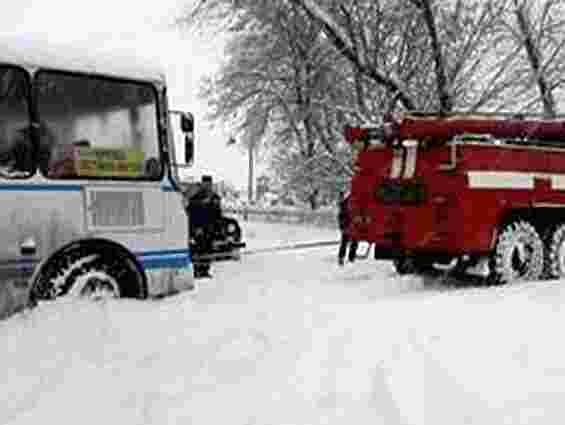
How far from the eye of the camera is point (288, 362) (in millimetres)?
4266

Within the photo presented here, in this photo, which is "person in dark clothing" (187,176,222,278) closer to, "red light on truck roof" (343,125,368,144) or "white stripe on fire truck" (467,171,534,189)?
"red light on truck roof" (343,125,368,144)

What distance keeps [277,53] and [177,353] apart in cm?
2040

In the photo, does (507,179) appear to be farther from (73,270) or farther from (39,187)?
(39,187)

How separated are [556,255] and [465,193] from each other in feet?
7.03

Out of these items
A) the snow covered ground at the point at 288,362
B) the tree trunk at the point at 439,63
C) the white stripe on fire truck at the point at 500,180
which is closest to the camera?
the snow covered ground at the point at 288,362

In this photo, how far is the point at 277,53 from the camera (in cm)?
2359

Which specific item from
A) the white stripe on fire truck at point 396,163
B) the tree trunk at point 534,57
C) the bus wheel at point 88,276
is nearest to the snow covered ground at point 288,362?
the bus wheel at point 88,276

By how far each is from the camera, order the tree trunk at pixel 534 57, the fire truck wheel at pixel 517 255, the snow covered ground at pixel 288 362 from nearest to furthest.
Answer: the snow covered ground at pixel 288 362 < the fire truck wheel at pixel 517 255 < the tree trunk at pixel 534 57

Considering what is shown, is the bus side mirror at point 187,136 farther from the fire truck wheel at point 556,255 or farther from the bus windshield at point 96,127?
the fire truck wheel at point 556,255

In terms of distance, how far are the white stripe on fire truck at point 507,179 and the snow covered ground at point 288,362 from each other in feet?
5.39

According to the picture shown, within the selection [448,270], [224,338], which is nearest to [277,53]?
[448,270]

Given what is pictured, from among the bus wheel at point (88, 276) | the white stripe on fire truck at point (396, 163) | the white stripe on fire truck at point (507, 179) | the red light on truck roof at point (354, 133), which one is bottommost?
the bus wheel at point (88, 276)

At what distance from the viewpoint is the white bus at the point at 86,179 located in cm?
566

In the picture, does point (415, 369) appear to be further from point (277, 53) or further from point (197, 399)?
point (277, 53)
